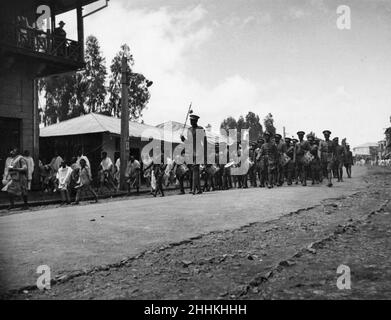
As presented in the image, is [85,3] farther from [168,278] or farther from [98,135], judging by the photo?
[168,278]

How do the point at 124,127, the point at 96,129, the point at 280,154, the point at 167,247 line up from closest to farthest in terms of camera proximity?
the point at 167,247
the point at 280,154
the point at 124,127
the point at 96,129

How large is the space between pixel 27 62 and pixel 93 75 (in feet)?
66.9

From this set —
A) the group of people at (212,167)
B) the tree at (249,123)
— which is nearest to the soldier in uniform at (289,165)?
the group of people at (212,167)

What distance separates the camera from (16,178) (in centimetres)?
1098

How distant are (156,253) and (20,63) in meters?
13.2

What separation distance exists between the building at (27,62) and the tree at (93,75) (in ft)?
59.1

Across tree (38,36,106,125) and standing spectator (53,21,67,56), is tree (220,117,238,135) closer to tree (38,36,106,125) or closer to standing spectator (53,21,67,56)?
tree (38,36,106,125)

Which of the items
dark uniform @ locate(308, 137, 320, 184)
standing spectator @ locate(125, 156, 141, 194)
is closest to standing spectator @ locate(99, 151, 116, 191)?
standing spectator @ locate(125, 156, 141, 194)

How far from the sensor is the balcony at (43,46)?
13664mm

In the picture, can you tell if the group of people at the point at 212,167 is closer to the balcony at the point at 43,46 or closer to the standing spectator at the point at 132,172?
the standing spectator at the point at 132,172

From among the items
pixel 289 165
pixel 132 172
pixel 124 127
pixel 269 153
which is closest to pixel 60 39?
pixel 124 127

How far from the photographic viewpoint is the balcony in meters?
13.7

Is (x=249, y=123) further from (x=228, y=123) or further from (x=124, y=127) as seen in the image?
(x=124, y=127)
